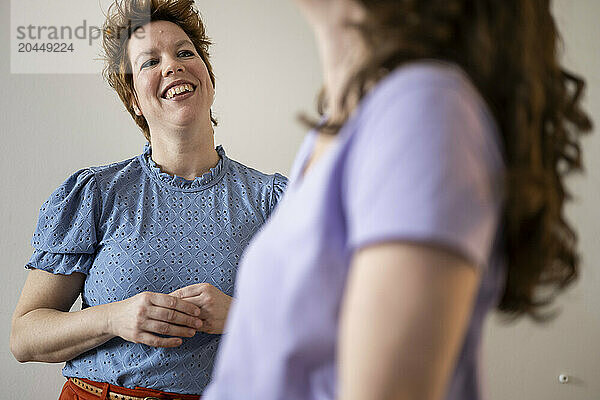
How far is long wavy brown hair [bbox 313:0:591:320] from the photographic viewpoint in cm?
42

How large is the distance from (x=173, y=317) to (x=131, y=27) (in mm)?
751

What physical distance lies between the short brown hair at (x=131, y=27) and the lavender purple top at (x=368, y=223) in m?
1.16

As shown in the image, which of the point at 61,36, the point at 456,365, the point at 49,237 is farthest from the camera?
the point at 61,36

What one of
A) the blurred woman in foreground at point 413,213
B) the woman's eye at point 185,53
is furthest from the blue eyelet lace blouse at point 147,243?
the blurred woman in foreground at point 413,213

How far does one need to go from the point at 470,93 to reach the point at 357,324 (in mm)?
165

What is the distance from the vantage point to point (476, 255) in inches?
14.4

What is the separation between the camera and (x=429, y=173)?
14.0 inches

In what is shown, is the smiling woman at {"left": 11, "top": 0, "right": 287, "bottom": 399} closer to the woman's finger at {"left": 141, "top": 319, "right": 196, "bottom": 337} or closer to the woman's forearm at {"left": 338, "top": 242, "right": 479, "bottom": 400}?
the woman's finger at {"left": 141, "top": 319, "right": 196, "bottom": 337}

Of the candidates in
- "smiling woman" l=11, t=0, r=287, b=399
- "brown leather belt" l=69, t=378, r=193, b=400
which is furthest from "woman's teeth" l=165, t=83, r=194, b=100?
"brown leather belt" l=69, t=378, r=193, b=400

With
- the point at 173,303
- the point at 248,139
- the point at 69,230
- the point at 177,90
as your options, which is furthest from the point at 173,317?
the point at 248,139

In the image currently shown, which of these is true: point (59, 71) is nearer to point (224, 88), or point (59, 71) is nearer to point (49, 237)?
point (224, 88)

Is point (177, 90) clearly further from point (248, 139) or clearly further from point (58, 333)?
point (248, 139)

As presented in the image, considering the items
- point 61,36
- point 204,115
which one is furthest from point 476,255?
point 61,36

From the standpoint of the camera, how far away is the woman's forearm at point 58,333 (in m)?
1.25
